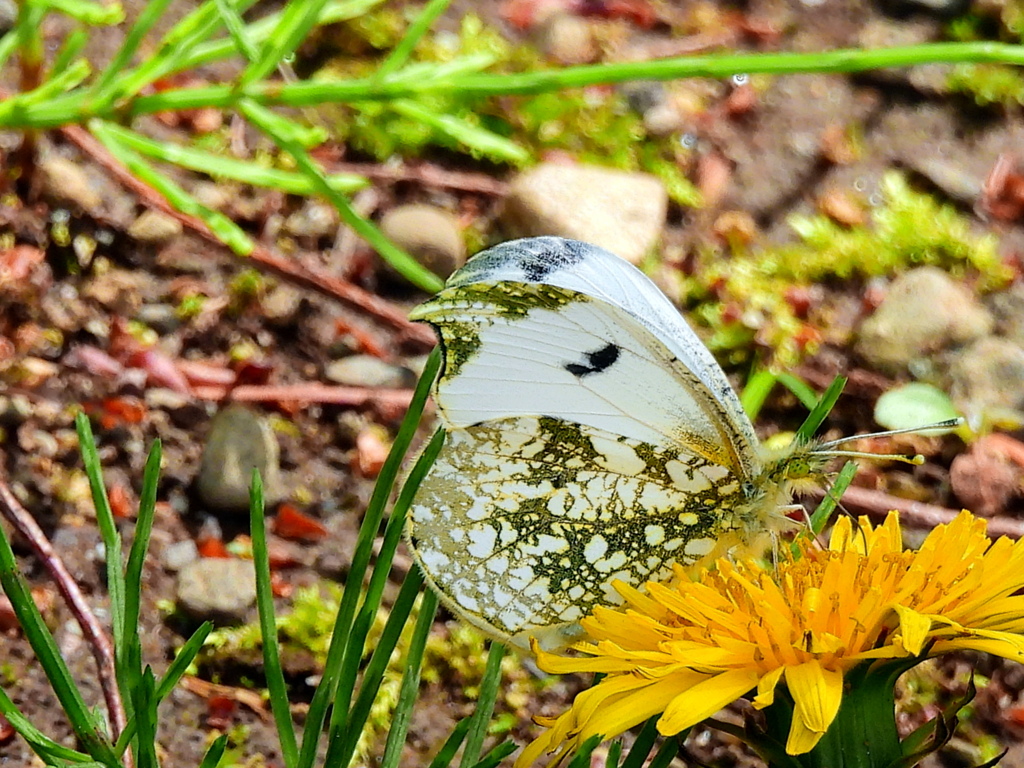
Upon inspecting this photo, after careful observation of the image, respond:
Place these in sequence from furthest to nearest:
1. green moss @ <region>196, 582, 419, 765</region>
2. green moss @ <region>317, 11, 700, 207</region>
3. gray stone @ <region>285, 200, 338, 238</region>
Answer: green moss @ <region>317, 11, 700, 207</region>, gray stone @ <region>285, 200, 338, 238</region>, green moss @ <region>196, 582, 419, 765</region>

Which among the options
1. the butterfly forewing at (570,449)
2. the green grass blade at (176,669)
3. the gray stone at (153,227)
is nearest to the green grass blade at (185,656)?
the green grass blade at (176,669)

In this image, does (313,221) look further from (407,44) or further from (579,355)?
(579,355)

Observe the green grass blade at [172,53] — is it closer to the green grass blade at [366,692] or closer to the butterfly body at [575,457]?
the butterfly body at [575,457]

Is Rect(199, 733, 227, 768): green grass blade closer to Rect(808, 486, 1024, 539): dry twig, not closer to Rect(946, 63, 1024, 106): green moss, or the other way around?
Rect(808, 486, 1024, 539): dry twig

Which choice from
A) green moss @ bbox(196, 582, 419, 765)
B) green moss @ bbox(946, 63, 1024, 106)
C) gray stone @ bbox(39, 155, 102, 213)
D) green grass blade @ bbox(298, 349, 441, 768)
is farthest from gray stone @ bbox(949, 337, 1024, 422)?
gray stone @ bbox(39, 155, 102, 213)

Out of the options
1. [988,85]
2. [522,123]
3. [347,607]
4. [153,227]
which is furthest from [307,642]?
[988,85]

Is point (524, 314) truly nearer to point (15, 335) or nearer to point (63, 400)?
point (63, 400)

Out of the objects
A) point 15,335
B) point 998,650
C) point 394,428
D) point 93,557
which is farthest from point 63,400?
point 998,650

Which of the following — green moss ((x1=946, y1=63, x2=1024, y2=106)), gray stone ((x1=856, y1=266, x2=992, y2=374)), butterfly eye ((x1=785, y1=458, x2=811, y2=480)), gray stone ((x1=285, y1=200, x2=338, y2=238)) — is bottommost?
gray stone ((x1=856, y1=266, x2=992, y2=374))
